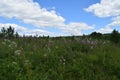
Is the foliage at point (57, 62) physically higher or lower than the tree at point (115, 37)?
lower

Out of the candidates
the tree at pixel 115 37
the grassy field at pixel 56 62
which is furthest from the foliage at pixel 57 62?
the tree at pixel 115 37

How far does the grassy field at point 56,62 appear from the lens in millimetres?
9398

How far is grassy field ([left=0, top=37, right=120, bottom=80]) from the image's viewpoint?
370 inches

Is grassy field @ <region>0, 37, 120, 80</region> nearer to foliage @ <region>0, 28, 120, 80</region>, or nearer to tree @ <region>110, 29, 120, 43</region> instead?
foliage @ <region>0, 28, 120, 80</region>

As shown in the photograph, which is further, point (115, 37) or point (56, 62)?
point (115, 37)

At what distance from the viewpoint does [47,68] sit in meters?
10.1

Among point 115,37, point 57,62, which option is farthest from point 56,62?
point 115,37

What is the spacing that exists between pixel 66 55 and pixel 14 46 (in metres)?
2.00

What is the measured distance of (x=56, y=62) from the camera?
34.6ft

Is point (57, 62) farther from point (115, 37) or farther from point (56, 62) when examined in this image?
point (115, 37)

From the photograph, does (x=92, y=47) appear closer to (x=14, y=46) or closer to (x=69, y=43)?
(x=69, y=43)

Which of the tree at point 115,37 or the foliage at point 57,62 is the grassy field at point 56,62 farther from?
the tree at point 115,37

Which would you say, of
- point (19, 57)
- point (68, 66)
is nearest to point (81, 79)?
point (68, 66)

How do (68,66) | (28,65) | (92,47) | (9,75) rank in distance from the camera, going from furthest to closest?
(92,47) → (68,66) → (28,65) → (9,75)
